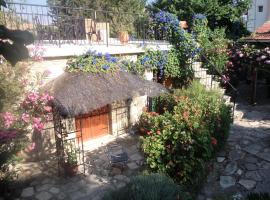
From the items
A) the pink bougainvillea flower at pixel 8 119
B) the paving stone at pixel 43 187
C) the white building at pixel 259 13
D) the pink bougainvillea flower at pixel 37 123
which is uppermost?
the white building at pixel 259 13

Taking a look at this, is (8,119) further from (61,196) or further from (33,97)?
(61,196)

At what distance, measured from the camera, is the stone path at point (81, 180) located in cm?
586

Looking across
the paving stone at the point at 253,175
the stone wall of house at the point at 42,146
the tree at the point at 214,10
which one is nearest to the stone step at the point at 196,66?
the tree at the point at 214,10

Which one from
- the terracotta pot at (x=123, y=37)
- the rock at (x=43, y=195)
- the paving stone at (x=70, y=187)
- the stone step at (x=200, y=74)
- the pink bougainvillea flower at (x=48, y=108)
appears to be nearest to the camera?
the rock at (x=43, y=195)

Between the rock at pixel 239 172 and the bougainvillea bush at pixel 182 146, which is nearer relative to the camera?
the bougainvillea bush at pixel 182 146

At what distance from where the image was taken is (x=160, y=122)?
6238 mm

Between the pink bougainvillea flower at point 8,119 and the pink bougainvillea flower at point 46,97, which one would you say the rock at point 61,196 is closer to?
the pink bougainvillea flower at point 8,119

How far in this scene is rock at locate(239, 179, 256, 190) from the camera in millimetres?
5963

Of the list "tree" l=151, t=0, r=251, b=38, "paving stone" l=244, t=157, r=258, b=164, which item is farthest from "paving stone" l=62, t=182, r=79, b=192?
"tree" l=151, t=0, r=251, b=38

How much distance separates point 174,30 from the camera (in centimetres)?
1020

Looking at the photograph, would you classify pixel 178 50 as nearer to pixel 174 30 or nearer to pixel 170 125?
pixel 174 30

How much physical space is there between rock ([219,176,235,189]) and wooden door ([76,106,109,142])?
4.16 meters

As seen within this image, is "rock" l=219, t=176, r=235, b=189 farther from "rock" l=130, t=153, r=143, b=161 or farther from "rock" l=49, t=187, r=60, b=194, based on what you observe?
"rock" l=49, t=187, r=60, b=194

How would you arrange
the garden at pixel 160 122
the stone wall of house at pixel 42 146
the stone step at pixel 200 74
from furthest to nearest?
the stone step at pixel 200 74, the stone wall of house at pixel 42 146, the garden at pixel 160 122
